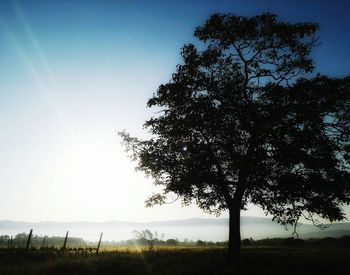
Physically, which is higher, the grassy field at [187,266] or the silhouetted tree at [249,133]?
the silhouetted tree at [249,133]

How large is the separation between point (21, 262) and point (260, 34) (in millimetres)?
24885

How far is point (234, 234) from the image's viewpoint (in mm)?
22250

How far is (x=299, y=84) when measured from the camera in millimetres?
21062

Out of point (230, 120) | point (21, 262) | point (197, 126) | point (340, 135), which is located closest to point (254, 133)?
point (230, 120)

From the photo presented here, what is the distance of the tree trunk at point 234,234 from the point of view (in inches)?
858

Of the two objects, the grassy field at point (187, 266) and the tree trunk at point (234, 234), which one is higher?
the tree trunk at point (234, 234)

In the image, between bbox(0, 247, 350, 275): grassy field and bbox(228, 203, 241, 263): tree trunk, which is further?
bbox(228, 203, 241, 263): tree trunk

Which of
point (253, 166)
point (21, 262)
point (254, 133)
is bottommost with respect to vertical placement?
point (21, 262)

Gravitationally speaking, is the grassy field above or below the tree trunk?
below

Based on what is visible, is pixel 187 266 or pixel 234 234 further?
pixel 234 234

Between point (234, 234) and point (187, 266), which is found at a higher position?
point (234, 234)

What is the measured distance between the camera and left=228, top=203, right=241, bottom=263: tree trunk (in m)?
21.8

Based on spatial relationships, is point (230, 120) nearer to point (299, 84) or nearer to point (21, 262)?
point (299, 84)

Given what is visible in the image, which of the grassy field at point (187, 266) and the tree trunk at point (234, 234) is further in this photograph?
the tree trunk at point (234, 234)
